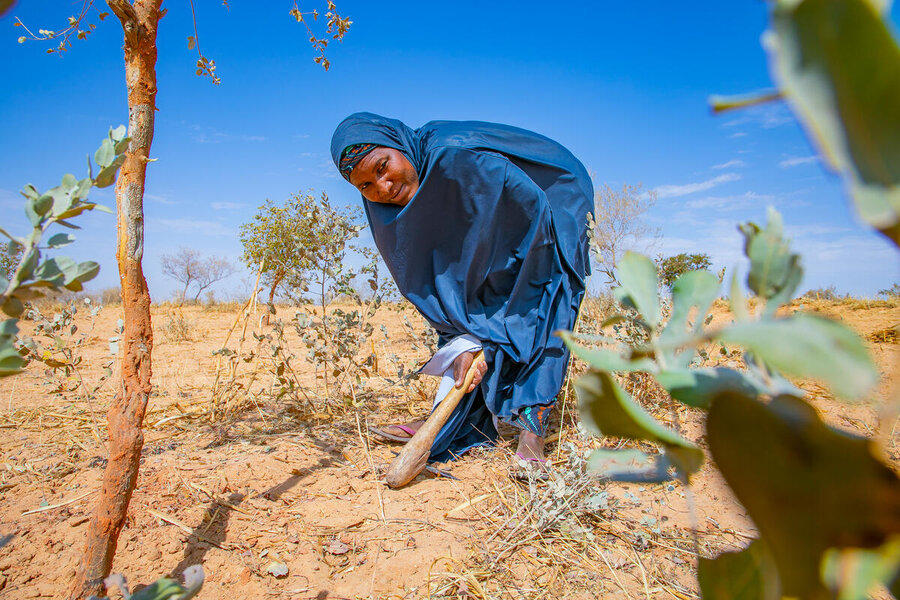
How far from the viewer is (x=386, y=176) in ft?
8.64

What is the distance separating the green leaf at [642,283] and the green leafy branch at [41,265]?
557 mm

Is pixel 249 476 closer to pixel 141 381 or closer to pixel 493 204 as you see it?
pixel 141 381

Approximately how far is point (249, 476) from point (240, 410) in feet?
3.30

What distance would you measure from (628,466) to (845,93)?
1.07 feet

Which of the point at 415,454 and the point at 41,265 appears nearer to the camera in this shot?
the point at 41,265

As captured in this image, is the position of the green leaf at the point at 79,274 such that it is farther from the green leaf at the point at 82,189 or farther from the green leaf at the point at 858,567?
the green leaf at the point at 858,567

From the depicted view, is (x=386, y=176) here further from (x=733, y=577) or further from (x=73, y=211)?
(x=733, y=577)

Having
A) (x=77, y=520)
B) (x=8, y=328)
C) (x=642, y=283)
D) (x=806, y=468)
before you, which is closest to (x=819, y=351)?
(x=806, y=468)

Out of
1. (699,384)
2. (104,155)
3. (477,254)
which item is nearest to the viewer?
(699,384)

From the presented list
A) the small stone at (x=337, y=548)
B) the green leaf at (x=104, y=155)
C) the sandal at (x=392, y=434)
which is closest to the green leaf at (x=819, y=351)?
the green leaf at (x=104, y=155)

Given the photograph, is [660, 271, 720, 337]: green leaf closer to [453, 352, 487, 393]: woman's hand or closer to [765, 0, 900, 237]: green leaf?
[765, 0, 900, 237]: green leaf

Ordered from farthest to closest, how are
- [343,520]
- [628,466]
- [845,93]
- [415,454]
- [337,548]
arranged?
[415,454] < [343,520] < [337,548] < [628,466] < [845,93]

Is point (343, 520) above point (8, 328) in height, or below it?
below

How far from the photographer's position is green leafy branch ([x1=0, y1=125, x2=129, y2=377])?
0.52m
